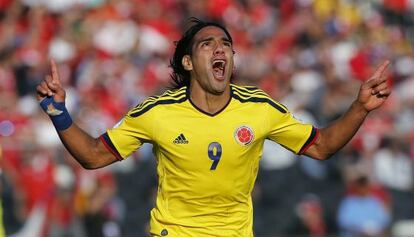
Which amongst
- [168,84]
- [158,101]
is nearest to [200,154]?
[158,101]

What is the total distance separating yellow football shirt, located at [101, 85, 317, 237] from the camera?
6.66 meters

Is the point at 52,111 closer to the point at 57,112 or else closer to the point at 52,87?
the point at 57,112

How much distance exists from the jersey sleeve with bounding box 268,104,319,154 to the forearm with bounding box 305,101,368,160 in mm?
53

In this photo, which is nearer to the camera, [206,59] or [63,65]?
[206,59]

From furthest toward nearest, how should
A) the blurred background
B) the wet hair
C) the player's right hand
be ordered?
the blurred background < the wet hair < the player's right hand

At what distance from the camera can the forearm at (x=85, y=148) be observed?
22.0ft

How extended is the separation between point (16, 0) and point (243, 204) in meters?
9.01

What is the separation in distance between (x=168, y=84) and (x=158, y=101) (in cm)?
742

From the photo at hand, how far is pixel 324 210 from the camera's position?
12984mm

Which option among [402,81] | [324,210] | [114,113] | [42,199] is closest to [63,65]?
[114,113]

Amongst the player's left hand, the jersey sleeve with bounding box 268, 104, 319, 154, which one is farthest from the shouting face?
the player's left hand

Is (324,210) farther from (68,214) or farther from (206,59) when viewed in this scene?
(206,59)

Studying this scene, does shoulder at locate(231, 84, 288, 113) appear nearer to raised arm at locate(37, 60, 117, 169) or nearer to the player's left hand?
the player's left hand

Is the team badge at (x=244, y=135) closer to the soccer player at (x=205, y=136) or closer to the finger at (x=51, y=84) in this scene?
the soccer player at (x=205, y=136)
